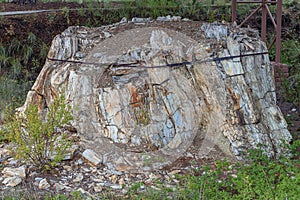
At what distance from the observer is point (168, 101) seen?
4.49 metres

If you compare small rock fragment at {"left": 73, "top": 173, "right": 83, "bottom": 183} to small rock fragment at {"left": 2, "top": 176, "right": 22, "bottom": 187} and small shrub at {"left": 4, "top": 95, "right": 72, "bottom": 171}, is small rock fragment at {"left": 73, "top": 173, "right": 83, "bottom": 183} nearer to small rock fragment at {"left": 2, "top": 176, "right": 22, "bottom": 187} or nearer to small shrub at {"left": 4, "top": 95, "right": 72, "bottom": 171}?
small shrub at {"left": 4, "top": 95, "right": 72, "bottom": 171}

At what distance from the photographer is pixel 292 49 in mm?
8406

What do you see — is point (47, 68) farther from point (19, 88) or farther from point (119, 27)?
point (19, 88)

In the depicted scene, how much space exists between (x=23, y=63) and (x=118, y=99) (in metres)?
4.07

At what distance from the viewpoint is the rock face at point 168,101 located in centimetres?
444

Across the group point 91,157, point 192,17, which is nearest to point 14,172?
point 91,157

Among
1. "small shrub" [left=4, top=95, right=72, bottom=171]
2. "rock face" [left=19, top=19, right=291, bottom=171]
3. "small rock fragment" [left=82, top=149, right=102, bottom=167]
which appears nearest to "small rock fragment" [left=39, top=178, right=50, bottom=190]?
"small shrub" [left=4, top=95, right=72, bottom=171]

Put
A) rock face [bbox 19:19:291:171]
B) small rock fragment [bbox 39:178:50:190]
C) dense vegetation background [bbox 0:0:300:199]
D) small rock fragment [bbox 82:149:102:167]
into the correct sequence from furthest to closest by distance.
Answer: rock face [bbox 19:19:291:171] → small rock fragment [bbox 82:149:102:167] → small rock fragment [bbox 39:178:50:190] → dense vegetation background [bbox 0:0:300:199]

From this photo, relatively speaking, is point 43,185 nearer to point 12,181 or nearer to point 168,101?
point 12,181

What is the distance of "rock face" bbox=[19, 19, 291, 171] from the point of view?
4.44 metres

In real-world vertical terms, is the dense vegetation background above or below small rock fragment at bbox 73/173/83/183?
above

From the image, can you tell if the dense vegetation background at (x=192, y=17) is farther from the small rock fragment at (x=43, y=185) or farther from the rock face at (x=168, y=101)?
the small rock fragment at (x=43, y=185)

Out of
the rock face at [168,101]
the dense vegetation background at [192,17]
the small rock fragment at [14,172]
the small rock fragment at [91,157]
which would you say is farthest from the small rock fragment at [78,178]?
the dense vegetation background at [192,17]

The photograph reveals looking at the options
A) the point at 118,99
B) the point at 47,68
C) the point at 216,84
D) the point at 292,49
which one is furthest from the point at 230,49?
the point at 292,49
